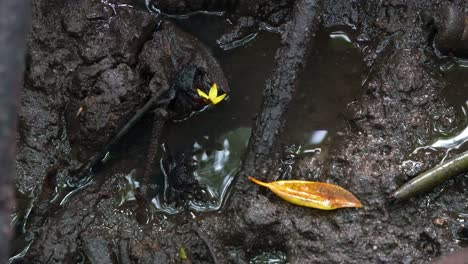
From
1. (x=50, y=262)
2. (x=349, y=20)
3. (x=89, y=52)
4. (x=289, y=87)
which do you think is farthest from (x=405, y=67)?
(x=50, y=262)

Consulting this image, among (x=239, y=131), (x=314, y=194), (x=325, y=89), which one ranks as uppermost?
(x=325, y=89)

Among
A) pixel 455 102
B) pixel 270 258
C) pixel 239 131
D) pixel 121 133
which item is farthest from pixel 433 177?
pixel 121 133

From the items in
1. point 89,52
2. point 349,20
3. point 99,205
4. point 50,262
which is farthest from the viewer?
point 349,20

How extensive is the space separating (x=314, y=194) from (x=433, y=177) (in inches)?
23.6

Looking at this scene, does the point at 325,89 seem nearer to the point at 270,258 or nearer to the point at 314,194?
the point at 314,194

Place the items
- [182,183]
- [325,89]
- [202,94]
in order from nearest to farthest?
[182,183] → [202,94] → [325,89]

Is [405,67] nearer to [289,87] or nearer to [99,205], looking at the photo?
[289,87]

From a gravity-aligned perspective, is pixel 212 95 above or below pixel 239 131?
above

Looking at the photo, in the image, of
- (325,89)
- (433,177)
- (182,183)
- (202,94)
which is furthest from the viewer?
(325,89)

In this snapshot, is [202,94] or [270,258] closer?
[270,258]

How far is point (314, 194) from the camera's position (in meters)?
2.86

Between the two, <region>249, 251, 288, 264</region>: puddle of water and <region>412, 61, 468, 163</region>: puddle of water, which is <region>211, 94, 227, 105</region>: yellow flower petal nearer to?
<region>249, 251, 288, 264</region>: puddle of water

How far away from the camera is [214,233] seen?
2.83m

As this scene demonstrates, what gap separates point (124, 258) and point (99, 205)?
13.2 inches
